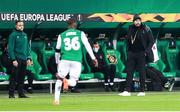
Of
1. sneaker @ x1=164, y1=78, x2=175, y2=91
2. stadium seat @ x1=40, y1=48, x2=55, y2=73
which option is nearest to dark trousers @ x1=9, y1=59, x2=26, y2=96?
stadium seat @ x1=40, y1=48, x2=55, y2=73

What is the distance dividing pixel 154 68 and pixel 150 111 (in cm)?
871

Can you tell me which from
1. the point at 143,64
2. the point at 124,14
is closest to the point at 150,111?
the point at 143,64

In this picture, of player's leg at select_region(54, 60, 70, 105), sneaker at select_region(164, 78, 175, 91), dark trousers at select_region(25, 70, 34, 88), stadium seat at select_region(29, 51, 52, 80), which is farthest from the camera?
sneaker at select_region(164, 78, 175, 91)

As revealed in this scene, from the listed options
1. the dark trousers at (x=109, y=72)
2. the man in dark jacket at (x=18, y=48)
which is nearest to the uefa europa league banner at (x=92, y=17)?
the dark trousers at (x=109, y=72)

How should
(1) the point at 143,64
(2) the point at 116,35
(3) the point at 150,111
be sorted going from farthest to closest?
(2) the point at 116,35 → (1) the point at 143,64 → (3) the point at 150,111

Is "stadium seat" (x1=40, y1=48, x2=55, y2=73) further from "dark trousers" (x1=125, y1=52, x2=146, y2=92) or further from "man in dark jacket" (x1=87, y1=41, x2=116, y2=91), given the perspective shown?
"dark trousers" (x1=125, y1=52, x2=146, y2=92)

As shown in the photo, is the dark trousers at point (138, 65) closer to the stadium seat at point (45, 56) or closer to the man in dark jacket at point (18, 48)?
the man in dark jacket at point (18, 48)

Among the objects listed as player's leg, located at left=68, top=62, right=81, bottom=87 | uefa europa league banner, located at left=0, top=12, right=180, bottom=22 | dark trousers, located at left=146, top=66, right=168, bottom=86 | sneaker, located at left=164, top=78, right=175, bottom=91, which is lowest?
sneaker, located at left=164, top=78, right=175, bottom=91

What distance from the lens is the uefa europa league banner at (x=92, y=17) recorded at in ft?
64.2

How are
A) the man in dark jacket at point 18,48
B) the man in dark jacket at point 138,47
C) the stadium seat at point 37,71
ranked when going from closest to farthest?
the man in dark jacket at point 18,48
the man in dark jacket at point 138,47
the stadium seat at point 37,71

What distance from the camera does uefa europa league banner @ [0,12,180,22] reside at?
19.6 meters

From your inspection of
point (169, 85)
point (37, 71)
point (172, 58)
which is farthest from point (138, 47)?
point (172, 58)
